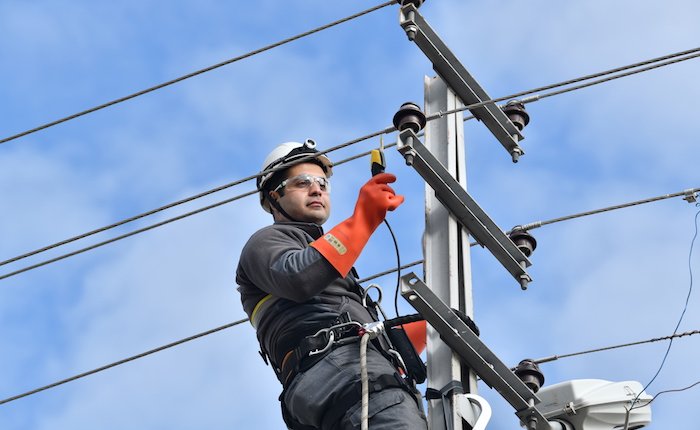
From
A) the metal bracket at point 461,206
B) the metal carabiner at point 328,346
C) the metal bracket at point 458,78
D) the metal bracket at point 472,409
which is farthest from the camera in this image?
the metal bracket at point 458,78

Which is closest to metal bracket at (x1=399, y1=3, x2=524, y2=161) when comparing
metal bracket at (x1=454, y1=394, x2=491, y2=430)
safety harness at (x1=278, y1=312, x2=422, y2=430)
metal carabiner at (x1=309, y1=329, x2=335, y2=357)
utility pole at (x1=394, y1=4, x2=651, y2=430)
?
utility pole at (x1=394, y1=4, x2=651, y2=430)

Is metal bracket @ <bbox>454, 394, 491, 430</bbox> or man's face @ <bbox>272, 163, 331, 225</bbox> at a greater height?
man's face @ <bbox>272, 163, 331, 225</bbox>

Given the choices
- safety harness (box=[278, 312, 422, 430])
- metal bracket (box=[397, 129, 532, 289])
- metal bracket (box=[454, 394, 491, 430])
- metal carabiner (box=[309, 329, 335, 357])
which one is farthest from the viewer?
metal bracket (box=[397, 129, 532, 289])

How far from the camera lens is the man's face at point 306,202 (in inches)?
225

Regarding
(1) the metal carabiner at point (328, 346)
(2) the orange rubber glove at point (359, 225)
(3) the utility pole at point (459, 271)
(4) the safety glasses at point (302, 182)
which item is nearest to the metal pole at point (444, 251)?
(3) the utility pole at point (459, 271)

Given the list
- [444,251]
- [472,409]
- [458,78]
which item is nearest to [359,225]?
[444,251]

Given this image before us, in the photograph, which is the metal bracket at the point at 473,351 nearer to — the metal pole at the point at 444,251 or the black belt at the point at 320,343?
the metal pole at the point at 444,251

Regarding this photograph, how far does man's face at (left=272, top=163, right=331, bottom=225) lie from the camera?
571cm

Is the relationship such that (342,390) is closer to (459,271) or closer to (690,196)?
(459,271)

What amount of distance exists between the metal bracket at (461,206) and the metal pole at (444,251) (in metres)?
0.06

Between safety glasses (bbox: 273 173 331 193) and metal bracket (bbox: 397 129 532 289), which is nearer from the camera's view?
metal bracket (bbox: 397 129 532 289)

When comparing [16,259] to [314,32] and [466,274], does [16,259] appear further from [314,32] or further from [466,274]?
[466,274]

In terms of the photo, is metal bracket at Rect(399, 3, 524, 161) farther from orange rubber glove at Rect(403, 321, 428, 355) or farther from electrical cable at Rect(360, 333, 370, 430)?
electrical cable at Rect(360, 333, 370, 430)

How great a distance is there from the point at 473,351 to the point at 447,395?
0.69 ft
